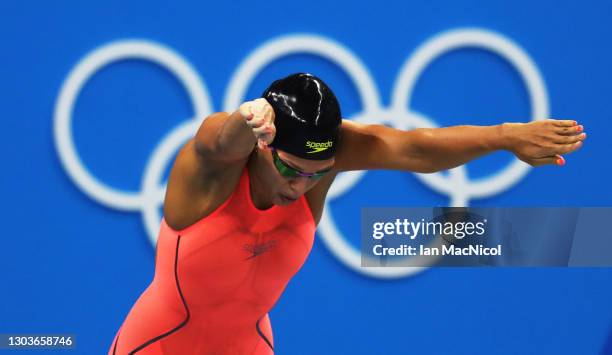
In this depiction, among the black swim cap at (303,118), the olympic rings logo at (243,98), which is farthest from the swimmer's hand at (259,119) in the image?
the olympic rings logo at (243,98)

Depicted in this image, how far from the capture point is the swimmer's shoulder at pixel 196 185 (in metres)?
2.77

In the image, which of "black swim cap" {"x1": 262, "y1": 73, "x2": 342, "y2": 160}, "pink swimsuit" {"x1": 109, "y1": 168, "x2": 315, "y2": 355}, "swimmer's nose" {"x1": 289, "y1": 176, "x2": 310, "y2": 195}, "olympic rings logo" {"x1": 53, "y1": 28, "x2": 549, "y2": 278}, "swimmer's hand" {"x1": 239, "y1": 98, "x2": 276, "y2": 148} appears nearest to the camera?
"swimmer's hand" {"x1": 239, "y1": 98, "x2": 276, "y2": 148}

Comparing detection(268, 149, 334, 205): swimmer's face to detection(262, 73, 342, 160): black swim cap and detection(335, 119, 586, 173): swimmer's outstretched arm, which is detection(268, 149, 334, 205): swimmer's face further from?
detection(335, 119, 586, 173): swimmer's outstretched arm

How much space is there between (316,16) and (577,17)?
1366 millimetres

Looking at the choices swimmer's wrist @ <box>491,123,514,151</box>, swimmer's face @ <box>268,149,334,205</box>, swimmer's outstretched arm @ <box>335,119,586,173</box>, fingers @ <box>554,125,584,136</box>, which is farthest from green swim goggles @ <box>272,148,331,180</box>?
fingers @ <box>554,125,584,136</box>

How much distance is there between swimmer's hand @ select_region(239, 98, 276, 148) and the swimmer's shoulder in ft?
1.46

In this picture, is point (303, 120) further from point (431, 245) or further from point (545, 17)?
point (545, 17)

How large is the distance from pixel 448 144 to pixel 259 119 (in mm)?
742

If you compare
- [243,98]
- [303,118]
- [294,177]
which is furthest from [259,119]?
[243,98]

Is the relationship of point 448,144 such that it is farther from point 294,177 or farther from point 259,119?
point 259,119

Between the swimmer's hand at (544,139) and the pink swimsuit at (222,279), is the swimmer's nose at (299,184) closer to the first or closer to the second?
the pink swimsuit at (222,279)

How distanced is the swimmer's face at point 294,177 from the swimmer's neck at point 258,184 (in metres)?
0.06

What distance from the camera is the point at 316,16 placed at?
5047 millimetres

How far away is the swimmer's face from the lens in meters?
2.62
